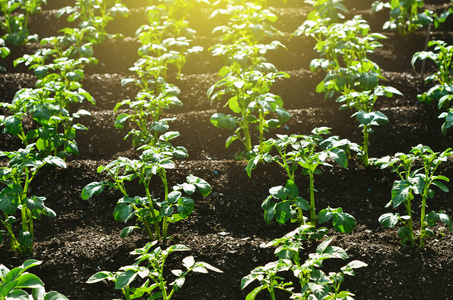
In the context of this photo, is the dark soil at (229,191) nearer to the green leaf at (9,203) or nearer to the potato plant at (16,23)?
the potato plant at (16,23)

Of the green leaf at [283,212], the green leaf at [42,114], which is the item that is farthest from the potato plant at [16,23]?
the green leaf at [283,212]

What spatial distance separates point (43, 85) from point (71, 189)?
2.28ft

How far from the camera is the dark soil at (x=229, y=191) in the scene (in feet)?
10.9

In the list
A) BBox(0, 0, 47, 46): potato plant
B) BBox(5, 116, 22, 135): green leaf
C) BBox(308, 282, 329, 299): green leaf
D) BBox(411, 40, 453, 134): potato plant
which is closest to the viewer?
BBox(308, 282, 329, 299): green leaf

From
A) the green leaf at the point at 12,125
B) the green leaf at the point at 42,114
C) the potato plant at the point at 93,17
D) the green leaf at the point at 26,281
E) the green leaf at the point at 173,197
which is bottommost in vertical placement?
the green leaf at the point at 173,197

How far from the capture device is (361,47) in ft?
14.2

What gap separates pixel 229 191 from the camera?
394 centimetres

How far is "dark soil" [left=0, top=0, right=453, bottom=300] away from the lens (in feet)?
10.9

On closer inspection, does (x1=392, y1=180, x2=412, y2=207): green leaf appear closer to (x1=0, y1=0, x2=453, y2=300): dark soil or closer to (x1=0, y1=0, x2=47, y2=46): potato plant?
(x1=0, y1=0, x2=453, y2=300): dark soil

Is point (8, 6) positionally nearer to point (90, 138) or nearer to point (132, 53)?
point (132, 53)

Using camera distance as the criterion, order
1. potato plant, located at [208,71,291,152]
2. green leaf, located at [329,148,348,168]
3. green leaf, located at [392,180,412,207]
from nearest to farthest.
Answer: green leaf, located at [392,180,412,207]
green leaf, located at [329,148,348,168]
potato plant, located at [208,71,291,152]

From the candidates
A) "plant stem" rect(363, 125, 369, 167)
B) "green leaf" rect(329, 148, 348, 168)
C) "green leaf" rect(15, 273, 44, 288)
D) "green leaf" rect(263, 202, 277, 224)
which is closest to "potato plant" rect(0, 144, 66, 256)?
"green leaf" rect(15, 273, 44, 288)

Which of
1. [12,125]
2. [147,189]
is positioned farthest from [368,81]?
[12,125]

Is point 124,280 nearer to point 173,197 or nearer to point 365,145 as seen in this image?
point 173,197
